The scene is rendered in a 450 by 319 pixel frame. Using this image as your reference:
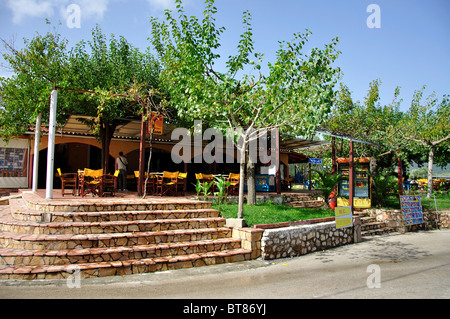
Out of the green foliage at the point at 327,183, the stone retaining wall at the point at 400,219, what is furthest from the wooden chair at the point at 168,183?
the stone retaining wall at the point at 400,219

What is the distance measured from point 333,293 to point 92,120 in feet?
35.2

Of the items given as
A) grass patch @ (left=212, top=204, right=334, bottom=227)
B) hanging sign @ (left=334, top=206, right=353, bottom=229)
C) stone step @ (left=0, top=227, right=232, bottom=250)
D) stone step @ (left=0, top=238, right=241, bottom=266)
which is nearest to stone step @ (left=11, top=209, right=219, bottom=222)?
stone step @ (left=0, top=227, right=232, bottom=250)

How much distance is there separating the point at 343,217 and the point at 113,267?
21.3 ft

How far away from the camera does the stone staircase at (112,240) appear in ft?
18.2

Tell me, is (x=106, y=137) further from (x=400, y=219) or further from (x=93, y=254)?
(x=400, y=219)

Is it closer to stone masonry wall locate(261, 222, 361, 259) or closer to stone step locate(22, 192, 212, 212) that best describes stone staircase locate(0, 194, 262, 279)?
stone step locate(22, 192, 212, 212)

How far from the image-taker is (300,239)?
7715 mm

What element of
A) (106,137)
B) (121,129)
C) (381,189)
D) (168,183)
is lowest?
(381,189)

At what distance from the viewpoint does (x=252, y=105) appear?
8156 mm

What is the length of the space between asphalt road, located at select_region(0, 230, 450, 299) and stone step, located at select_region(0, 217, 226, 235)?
4.54ft

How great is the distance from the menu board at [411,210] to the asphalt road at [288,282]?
12.8ft

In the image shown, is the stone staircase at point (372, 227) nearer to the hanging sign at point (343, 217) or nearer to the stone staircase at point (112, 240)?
the hanging sign at point (343, 217)

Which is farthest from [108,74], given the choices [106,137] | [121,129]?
[121,129]
